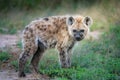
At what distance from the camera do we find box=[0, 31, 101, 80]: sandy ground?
7992 millimetres

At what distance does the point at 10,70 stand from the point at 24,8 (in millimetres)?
6500

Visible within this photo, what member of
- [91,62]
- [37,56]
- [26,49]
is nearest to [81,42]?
[91,62]

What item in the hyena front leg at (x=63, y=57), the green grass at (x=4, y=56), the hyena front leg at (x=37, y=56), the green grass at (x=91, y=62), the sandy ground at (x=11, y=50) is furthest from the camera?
the green grass at (x=4, y=56)

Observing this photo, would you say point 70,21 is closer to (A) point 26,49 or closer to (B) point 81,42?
(A) point 26,49

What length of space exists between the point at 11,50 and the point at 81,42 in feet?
5.56

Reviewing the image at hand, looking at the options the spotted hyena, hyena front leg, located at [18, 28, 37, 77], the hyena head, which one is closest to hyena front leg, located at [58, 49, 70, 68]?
the spotted hyena

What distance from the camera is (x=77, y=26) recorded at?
847 centimetres

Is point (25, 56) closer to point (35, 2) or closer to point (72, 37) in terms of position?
point (72, 37)

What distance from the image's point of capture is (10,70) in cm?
849

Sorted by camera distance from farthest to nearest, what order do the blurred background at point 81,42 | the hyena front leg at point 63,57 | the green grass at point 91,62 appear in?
1. the hyena front leg at point 63,57
2. the blurred background at point 81,42
3. the green grass at point 91,62

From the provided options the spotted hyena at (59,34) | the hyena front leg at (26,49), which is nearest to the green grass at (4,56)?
the spotted hyena at (59,34)

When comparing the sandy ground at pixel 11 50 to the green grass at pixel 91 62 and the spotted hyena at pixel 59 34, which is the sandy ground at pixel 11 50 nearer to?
the green grass at pixel 91 62

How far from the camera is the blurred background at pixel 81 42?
26.6ft

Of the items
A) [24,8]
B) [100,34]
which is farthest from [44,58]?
[24,8]
